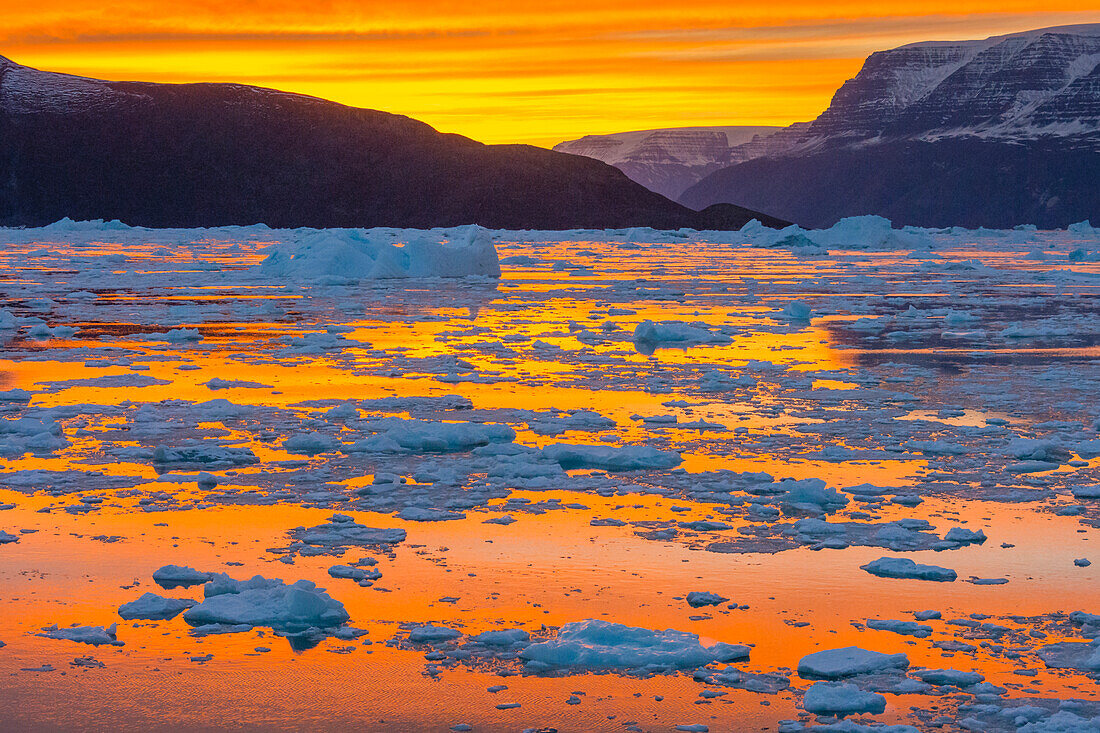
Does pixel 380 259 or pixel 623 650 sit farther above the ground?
pixel 380 259

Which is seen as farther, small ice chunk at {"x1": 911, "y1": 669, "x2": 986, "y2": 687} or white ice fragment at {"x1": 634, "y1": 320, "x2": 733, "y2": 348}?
white ice fragment at {"x1": 634, "y1": 320, "x2": 733, "y2": 348}

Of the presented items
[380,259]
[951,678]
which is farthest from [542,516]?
[380,259]

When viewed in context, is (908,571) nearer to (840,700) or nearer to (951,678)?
(951,678)

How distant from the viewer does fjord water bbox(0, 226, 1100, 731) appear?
3914mm

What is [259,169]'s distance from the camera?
13738 cm

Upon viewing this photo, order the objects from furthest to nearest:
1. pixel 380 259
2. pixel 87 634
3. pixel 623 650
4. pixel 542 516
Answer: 1. pixel 380 259
2. pixel 542 516
3. pixel 87 634
4. pixel 623 650

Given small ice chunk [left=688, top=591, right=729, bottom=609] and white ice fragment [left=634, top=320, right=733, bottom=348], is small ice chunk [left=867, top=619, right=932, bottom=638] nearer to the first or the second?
small ice chunk [left=688, top=591, right=729, bottom=609]

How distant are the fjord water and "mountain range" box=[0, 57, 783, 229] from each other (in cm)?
11410

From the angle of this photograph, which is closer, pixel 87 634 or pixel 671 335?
pixel 87 634

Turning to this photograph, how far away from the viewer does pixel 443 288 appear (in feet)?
82.3

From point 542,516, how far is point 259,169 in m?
137

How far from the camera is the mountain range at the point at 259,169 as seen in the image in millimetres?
130625

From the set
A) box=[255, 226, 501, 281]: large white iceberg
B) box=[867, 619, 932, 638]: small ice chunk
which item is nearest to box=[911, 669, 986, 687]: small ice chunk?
box=[867, 619, 932, 638]: small ice chunk

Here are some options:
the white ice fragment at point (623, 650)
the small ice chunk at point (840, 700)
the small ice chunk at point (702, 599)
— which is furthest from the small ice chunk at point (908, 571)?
the small ice chunk at point (840, 700)
